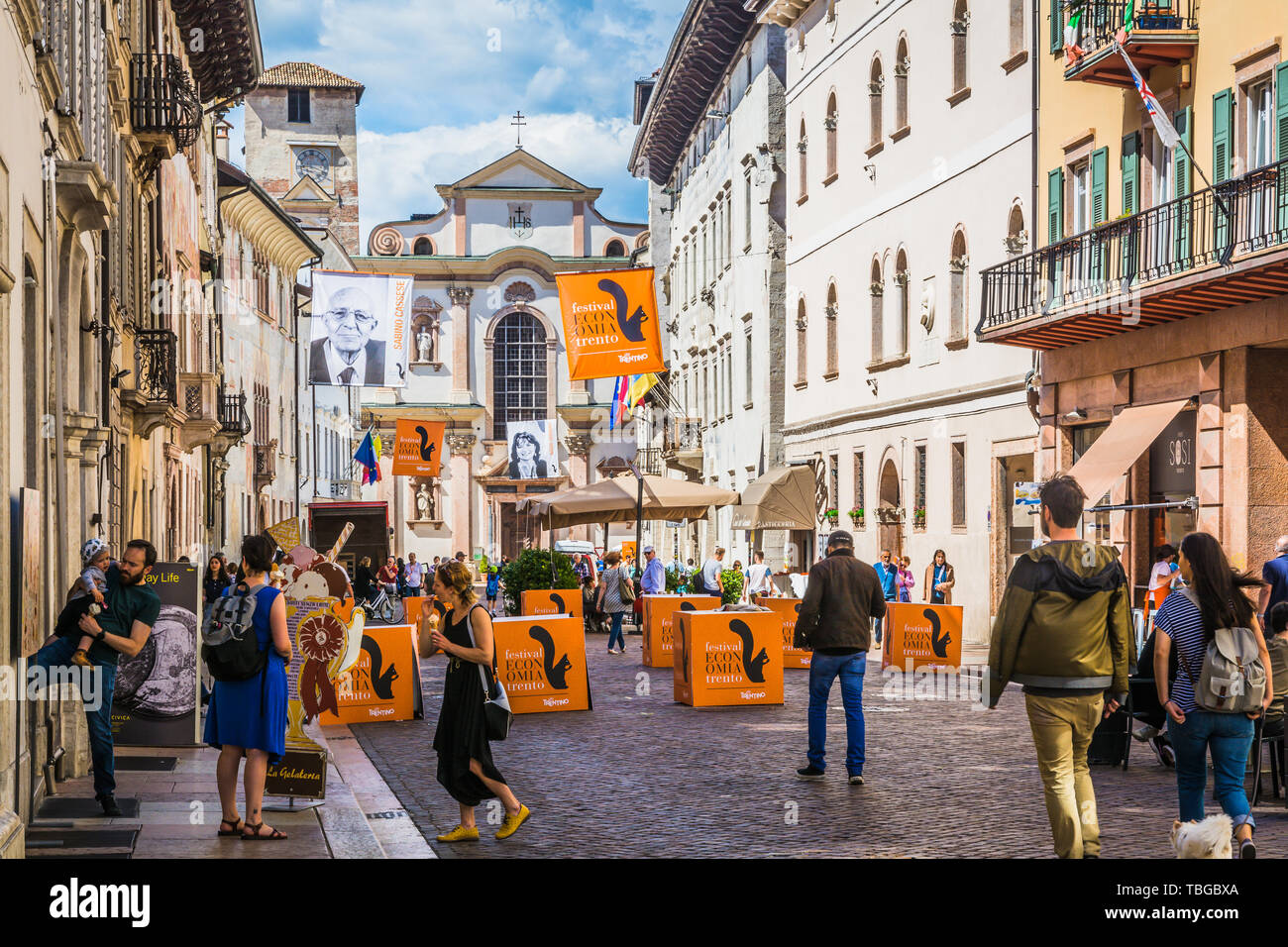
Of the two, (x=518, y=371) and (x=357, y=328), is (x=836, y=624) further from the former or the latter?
(x=518, y=371)

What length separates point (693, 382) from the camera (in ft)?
182

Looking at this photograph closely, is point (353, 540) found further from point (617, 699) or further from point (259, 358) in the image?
point (617, 699)

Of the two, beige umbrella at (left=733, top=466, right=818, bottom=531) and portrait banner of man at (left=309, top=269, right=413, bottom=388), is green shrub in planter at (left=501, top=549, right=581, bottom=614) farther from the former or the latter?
beige umbrella at (left=733, top=466, right=818, bottom=531)

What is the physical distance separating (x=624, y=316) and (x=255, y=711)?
19.4m

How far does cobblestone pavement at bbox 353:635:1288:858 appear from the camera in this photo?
1014cm

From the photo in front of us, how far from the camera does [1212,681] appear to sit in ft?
28.6

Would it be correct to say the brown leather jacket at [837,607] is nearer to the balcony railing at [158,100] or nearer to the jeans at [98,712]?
the jeans at [98,712]

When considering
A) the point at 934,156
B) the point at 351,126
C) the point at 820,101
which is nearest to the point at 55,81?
the point at 934,156

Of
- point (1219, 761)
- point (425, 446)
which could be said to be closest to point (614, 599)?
point (1219, 761)

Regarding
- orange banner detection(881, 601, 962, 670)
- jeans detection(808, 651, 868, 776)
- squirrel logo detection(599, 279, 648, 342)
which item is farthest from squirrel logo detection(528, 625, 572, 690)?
squirrel logo detection(599, 279, 648, 342)

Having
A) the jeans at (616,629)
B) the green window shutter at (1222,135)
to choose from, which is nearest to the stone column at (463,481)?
the jeans at (616,629)

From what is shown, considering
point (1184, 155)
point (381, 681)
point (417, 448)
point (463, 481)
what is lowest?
point (381, 681)

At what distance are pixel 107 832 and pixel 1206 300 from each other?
14966mm

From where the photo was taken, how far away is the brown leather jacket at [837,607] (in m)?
13.2
